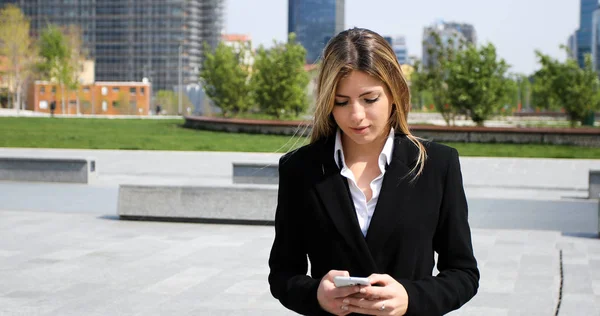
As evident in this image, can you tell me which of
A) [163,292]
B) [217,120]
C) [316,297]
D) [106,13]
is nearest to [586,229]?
[163,292]

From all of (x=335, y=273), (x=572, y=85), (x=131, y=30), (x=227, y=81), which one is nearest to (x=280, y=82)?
(x=227, y=81)

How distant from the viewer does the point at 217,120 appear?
36750 millimetres

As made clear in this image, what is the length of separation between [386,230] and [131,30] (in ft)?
474

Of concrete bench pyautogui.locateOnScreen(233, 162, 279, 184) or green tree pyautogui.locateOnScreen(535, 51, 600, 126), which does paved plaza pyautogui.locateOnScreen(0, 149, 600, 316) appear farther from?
green tree pyautogui.locateOnScreen(535, 51, 600, 126)

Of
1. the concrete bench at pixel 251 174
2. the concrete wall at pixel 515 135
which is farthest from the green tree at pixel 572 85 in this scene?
the concrete bench at pixel 251 174

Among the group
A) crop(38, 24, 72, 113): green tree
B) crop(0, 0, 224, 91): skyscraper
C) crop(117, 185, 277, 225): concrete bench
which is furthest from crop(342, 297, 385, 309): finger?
crop(0, 0, 224, 91): skyscraper

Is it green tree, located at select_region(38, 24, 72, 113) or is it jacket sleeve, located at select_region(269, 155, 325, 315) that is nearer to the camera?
jacket sleeve, located at select_region(269, 155, 325, 315)

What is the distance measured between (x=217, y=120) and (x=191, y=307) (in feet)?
102

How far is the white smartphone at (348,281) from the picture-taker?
6.30 feet

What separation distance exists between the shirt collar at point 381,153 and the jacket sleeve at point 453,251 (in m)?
0.16

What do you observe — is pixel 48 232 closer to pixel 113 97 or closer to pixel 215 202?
pixel 215 202

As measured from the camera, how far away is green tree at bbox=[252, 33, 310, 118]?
4244 centimetres

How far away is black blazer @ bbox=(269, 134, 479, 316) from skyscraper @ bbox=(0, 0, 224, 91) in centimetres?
13933

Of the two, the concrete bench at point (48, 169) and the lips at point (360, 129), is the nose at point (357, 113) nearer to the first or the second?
the lips at point (360, 129)
